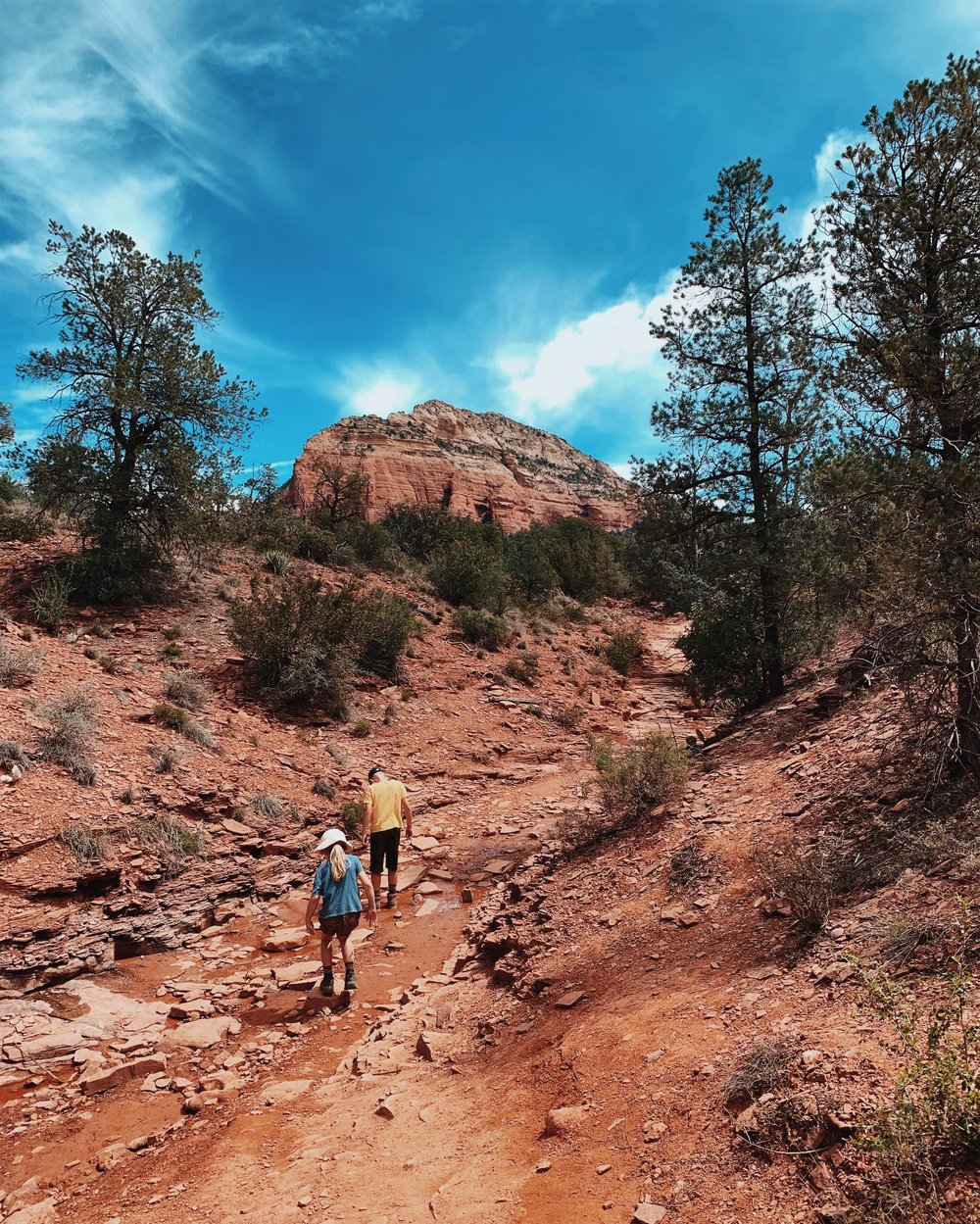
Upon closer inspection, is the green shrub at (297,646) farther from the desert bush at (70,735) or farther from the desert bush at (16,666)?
the desert bush at (70,735)

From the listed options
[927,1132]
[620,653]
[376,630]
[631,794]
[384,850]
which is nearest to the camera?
[927,1132]

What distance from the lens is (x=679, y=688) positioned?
21531 millimetres

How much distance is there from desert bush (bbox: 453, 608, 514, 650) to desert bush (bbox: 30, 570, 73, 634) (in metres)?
10.3

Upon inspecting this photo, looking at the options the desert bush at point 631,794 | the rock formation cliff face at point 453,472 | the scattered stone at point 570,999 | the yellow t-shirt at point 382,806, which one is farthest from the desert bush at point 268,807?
the rock formation cliff face at point 453,472

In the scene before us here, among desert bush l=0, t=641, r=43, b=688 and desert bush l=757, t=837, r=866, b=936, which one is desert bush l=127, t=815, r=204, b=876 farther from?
desert bush l=757, t=837, r=866, b=936

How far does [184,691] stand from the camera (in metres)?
Result: 12.3

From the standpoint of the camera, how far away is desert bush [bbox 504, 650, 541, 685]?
61.9ft

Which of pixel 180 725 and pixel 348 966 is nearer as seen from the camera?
pixel 348 966

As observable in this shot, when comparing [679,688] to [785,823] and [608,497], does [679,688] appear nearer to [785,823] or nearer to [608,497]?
[785,823]

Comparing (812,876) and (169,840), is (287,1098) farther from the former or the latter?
(169,840)

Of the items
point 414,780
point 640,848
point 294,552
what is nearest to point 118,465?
point 294,552

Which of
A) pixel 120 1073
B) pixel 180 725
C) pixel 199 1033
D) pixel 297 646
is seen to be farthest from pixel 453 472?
pixel 120 1073

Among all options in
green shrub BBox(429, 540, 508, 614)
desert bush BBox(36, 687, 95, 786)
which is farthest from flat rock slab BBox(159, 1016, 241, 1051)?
green shrub BBox(429, 540, 508, 614)

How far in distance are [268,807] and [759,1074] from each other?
8.75 m
